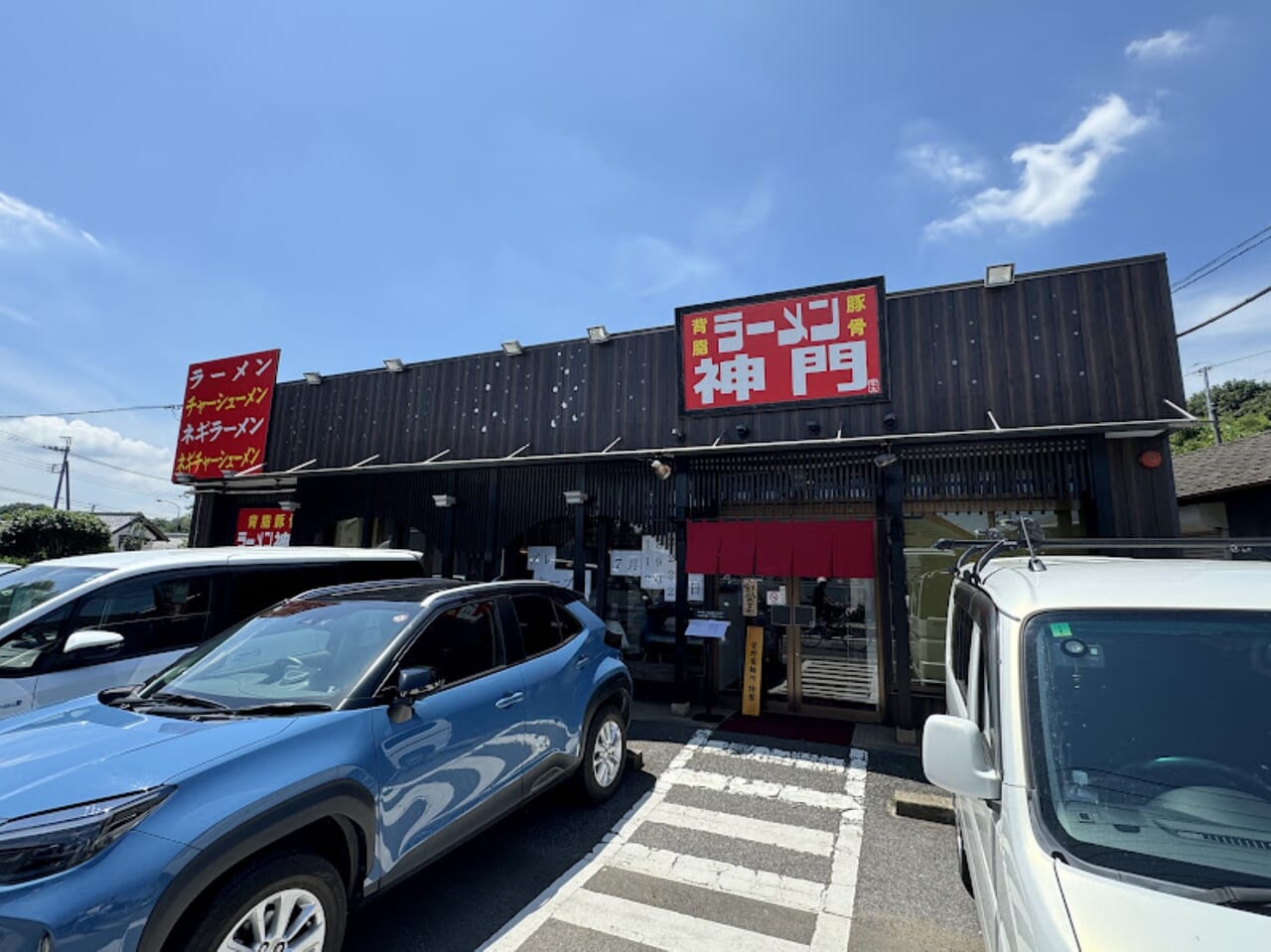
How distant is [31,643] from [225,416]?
9566 mm

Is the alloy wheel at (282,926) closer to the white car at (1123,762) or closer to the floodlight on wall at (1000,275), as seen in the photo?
the white car at (1123,762)

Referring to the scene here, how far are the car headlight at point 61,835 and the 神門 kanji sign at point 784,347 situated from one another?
7.31 m

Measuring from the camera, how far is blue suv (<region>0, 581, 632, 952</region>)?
1977 mm

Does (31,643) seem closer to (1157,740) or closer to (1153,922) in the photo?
(1153,922)

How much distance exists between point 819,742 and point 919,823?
1961 mm

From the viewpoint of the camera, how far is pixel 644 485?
8.65m

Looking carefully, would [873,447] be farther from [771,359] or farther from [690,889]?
[690,889]

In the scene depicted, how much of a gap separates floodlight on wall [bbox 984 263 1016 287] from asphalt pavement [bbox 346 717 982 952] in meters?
5.77

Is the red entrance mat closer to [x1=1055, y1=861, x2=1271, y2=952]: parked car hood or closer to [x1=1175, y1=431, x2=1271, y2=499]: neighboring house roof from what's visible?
[x1=1055, y1=861, x2=1271, y2=952]: parked car hood

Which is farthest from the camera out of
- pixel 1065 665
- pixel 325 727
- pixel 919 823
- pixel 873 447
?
pixel 873 447

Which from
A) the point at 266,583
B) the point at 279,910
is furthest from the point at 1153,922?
the point at 266,583

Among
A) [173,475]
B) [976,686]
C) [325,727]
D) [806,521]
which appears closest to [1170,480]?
[806,521]

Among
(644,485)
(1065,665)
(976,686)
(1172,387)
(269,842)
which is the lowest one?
(269,842)

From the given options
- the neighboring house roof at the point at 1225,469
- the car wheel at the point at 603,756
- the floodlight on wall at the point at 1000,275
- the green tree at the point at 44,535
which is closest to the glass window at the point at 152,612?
the car wheel at the point at 603,756
